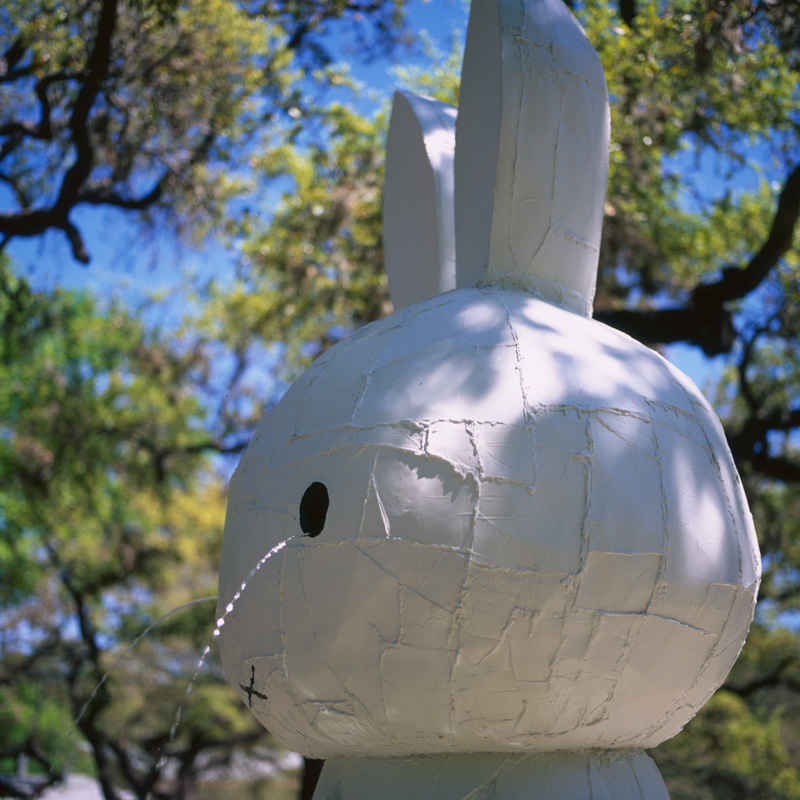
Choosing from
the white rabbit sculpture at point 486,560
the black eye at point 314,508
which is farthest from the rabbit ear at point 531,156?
the black eye at point 314,508

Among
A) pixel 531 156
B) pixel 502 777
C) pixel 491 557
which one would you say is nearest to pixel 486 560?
pixel 491 557

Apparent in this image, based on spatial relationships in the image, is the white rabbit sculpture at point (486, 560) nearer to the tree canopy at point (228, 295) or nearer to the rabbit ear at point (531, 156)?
the rabbit ear at point (531, 156)

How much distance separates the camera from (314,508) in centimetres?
282

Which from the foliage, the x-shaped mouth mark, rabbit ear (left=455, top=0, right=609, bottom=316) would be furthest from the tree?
the x-shaped mouth mark

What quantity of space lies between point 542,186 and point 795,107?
617 cm

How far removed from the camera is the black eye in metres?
2.78

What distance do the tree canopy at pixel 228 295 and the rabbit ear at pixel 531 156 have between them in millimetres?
3481

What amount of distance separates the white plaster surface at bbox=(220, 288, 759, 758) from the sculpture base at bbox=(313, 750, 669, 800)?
85 mm

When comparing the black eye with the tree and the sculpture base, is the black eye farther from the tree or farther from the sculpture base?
the tree

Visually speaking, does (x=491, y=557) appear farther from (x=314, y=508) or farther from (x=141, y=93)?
(x=141, y=93)

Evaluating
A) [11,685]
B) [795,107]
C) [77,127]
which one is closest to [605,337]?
[77,127]

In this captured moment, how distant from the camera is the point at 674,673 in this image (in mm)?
2812

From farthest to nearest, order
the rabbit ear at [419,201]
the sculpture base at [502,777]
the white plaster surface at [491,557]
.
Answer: the rabbit ear at [419,201]
the sculpture base at [502,777]
the white plaster surface at [491,557]

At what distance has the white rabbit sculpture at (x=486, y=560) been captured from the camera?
260 centimetres
